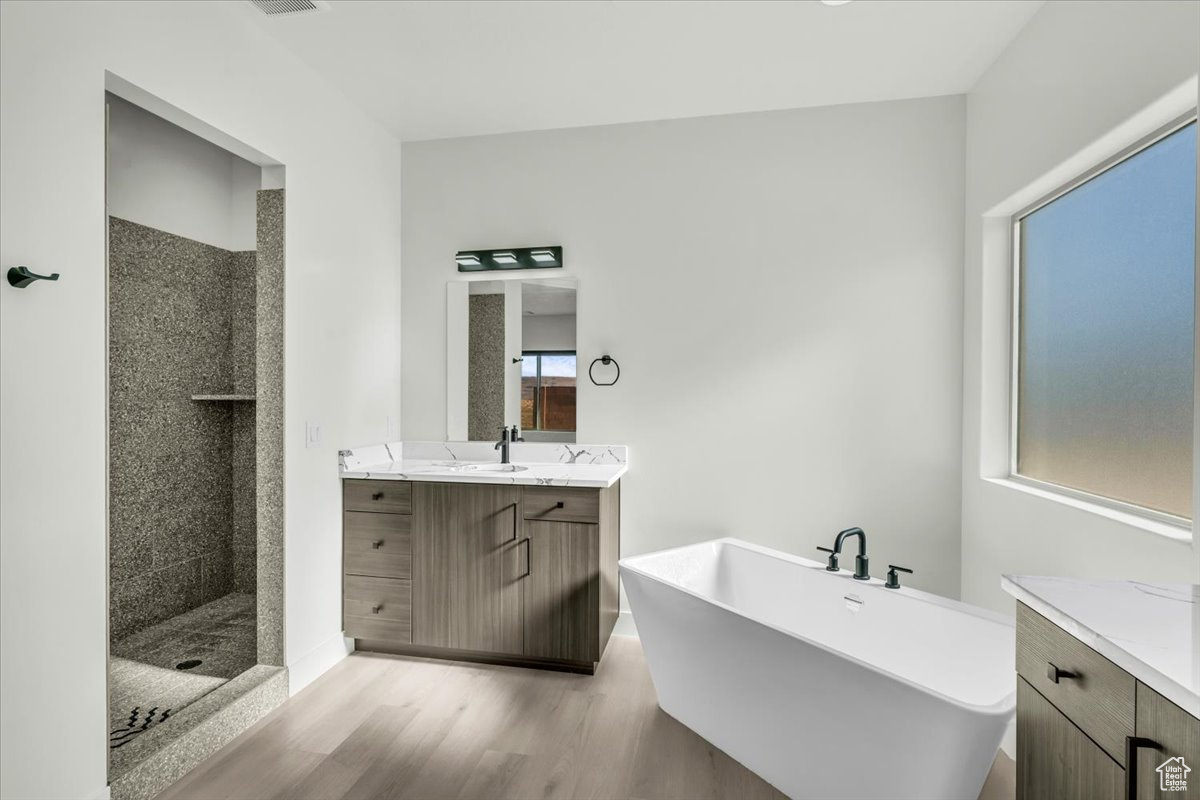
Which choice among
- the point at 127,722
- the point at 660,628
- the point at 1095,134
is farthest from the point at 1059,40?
the point at 127,722

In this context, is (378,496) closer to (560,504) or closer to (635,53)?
(560,504)

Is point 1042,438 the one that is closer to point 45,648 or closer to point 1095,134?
point 1095,134

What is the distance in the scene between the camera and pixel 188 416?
3.37 metres

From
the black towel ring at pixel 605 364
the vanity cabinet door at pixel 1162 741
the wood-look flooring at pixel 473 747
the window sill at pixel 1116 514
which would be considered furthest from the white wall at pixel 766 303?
the vanity cabinet door at pixel 1162 741

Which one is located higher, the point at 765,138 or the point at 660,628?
the point at 765,138

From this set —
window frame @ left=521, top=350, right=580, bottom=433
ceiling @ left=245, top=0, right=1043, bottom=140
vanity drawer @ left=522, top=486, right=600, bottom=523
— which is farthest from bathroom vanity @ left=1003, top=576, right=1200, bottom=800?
window frame @ left=521, top=350, right=580, bottom=433

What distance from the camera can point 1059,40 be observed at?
7.06ft

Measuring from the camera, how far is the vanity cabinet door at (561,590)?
110 inches

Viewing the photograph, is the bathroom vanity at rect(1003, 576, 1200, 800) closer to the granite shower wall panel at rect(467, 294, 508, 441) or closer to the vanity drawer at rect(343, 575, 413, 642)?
the vanity drawer at rect(343, 575, 413, 642)

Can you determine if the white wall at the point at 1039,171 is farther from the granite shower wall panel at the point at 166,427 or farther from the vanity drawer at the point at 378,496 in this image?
the granite shower wall panel at the point at 166,427

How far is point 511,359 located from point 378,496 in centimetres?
102

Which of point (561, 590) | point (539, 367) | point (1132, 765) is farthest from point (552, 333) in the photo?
point (1132, 765)

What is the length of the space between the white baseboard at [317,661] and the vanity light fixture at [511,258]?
2.06 m

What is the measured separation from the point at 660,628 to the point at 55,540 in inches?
74.9
